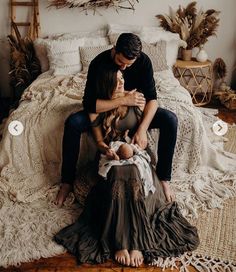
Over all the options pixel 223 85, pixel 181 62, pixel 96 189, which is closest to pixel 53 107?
pixel 96 189

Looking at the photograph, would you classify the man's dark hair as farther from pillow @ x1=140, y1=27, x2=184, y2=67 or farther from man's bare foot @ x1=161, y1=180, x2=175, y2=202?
pillow @ x1=140, y1=27, x2=184, y2=67

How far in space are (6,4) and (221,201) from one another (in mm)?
2657

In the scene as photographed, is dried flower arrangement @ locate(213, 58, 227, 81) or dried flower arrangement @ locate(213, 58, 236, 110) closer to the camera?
dried flower arrangement @ locate(213, 58, 236, 110)

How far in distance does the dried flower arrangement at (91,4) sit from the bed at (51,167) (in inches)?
42.0

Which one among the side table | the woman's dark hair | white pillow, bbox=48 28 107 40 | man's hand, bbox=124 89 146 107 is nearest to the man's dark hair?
the woman's dark hair

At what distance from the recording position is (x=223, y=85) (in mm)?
3578

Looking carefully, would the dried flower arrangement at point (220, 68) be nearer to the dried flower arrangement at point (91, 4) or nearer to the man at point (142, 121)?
the dried flower arrangement at point (91, 4)

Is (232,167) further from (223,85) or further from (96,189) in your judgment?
(223,85)

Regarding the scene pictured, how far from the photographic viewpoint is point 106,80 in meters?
1.86

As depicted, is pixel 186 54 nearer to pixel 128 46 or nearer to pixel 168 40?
pixel 168 40

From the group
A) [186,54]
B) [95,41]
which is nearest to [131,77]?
[95,41]

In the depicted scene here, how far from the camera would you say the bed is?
6.27 ft

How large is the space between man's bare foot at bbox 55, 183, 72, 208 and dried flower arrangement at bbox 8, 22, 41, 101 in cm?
152

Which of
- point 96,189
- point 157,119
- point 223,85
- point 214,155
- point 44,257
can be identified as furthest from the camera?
point 223,85
